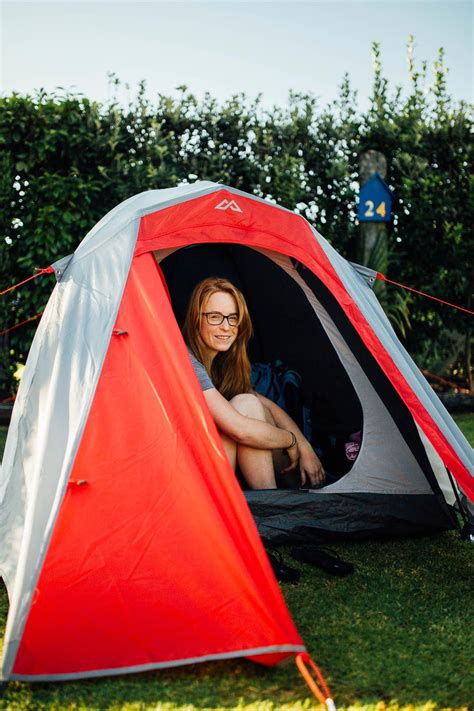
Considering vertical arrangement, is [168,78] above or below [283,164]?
above

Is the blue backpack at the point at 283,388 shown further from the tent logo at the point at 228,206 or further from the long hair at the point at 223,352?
the tent logo at the point at 228,206

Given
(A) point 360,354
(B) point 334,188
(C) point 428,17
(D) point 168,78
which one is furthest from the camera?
(C) point 428,17

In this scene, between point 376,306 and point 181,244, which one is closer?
point 181,244

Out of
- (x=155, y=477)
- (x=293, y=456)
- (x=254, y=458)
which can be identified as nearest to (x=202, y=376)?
(x=254, y=458)

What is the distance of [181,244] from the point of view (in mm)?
2826

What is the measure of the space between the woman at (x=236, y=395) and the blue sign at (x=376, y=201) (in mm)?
2739

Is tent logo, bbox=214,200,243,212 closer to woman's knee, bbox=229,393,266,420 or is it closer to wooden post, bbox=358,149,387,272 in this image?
woman's knee, bbox=229,393,266,420

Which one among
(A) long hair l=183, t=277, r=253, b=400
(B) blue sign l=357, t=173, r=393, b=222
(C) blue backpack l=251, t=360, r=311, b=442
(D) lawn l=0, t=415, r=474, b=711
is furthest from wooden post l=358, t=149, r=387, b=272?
(D) lawn l=0, t=415, r=474, b=711

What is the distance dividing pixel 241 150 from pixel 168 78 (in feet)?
2.37

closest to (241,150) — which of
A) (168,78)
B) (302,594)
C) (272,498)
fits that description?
(168,78)

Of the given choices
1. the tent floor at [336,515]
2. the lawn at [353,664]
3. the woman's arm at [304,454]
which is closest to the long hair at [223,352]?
the woman's arm at [304,454]

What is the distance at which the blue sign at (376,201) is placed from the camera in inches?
226

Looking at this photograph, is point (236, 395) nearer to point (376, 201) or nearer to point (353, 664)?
point (353, 664)

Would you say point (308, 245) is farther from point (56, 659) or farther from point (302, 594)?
point (56, 659)
